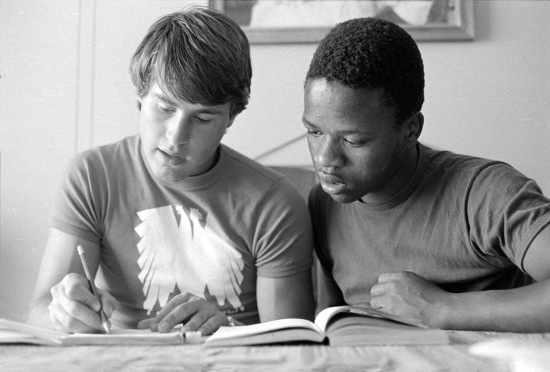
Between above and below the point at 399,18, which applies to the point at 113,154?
below

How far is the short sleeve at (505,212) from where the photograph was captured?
1.07m

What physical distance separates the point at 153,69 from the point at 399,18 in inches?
42.8

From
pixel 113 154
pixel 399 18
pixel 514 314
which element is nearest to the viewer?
pixel 514 314

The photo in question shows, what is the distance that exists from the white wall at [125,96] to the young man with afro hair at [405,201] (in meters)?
0.90

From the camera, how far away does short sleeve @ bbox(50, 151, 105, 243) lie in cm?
132

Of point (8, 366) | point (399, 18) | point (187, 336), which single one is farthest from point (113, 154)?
point (399, 18)

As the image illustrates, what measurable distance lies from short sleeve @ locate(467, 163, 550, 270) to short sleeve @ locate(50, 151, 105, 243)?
0.69 meters

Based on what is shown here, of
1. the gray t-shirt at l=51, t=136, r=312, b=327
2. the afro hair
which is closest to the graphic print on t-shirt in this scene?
the gray t-shirt at l=51, t=136, r=312, b=327

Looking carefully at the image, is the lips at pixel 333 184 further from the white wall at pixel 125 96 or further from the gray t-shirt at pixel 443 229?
the white wall at pixel 125 96

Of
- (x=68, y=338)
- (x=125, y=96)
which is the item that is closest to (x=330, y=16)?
(x=125, y=96)

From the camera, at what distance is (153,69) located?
1.30 meters

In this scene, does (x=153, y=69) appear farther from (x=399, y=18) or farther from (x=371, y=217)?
(x=399, y=18)

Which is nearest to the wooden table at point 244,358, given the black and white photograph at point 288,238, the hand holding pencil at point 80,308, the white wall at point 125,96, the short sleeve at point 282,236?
the black and white photograph at point 288,238

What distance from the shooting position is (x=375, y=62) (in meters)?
1.17
